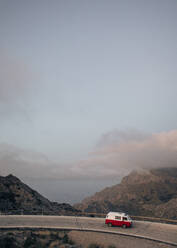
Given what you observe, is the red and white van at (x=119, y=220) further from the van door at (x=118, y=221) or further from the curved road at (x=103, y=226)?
the curved road at (x=103, y=226)

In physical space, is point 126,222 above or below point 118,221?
below

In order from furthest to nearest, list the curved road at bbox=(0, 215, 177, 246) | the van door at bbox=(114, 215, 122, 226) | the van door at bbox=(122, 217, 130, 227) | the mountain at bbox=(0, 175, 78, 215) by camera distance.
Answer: the mountain at bbox=(0, 175, 78, 215) < the van door at bbox=(114, 215, 122, 226) < the van door at bbox=(122, 217, 130, 227) < the curved road at bbox=(0, 215, 177, 246)

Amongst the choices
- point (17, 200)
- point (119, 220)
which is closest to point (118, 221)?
point (119, 220)

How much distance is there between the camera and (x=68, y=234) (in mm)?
30766

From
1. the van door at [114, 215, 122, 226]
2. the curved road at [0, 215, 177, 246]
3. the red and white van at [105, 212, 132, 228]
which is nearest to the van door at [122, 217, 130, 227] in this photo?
the red and white van at [105, 212, 132, 228]

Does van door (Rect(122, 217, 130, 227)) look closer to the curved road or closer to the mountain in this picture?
the curved road

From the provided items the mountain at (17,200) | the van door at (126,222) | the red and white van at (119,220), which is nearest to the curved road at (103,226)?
the red and white van at (119,220)

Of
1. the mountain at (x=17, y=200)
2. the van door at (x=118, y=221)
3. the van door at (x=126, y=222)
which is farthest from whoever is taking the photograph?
the mountain at (x=17, y=200)

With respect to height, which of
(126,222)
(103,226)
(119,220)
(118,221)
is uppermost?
(119,220)

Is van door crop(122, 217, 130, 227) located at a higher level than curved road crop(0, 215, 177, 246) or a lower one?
higher

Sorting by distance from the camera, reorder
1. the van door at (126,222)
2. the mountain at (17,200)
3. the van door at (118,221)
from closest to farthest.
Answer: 1. the van door at (126,222)
2. the van door at (118,221)
3. the mountain at (17,200)

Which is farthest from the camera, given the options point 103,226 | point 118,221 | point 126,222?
point 103,226

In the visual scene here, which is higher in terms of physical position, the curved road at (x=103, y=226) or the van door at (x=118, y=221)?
the van door at (x=118, y=221)

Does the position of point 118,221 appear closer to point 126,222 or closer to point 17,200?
point 126,222
